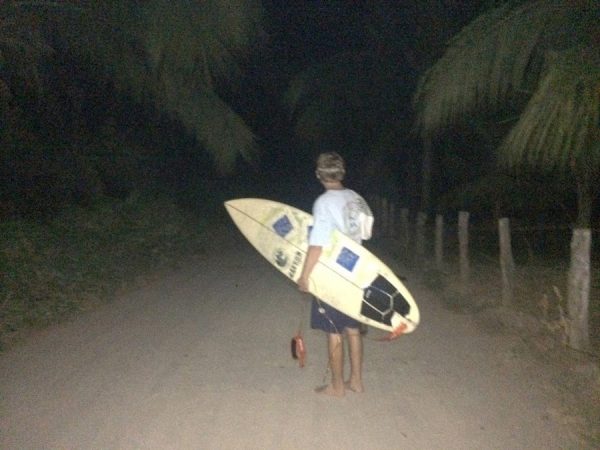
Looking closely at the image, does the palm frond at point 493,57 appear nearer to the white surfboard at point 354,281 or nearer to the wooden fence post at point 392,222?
the white surfboard at point 354,281

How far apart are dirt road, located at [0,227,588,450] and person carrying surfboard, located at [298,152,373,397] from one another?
20 centimetres

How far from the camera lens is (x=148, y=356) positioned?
6.49 m

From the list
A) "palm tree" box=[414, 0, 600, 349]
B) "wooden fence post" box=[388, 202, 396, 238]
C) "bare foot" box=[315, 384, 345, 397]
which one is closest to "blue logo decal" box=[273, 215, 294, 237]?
"bare foot" box=[315, 384, 345, 397]

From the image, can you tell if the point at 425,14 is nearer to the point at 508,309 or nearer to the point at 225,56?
the point at 225,56

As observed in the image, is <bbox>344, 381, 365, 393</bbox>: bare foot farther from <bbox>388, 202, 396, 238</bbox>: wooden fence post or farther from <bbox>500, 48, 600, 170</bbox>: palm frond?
<bbox>388, 202, 396, 238</bbox>: wooden fence post

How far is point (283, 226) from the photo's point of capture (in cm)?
617

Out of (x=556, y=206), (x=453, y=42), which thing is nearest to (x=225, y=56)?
Answer: (x=453, y=42)

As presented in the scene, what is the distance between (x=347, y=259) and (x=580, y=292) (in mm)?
2156

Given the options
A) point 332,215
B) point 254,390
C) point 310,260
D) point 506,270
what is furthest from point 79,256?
point 332,215

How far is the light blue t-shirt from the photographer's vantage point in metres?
5.07

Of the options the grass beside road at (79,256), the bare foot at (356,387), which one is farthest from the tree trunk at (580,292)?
the grass beside road at (79,256)

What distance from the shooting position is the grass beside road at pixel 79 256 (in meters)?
8.35

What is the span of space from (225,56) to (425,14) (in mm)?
6945

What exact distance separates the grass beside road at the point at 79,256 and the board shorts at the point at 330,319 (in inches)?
135
